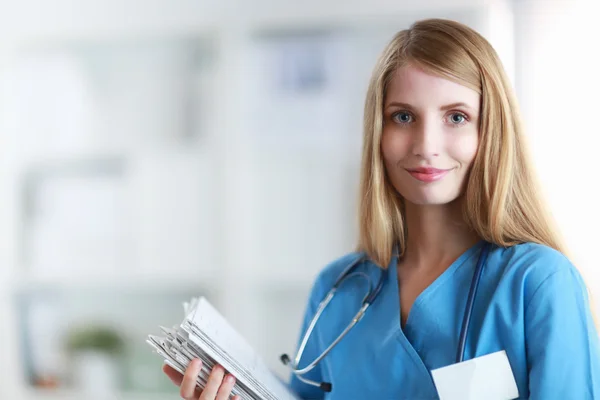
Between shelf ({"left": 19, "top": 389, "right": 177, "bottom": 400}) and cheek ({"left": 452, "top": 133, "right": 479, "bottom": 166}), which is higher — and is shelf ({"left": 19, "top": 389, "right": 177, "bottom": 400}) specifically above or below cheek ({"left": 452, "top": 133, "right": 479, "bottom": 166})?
below

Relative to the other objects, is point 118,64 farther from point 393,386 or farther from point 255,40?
point 393,386

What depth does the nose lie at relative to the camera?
3.73 feet

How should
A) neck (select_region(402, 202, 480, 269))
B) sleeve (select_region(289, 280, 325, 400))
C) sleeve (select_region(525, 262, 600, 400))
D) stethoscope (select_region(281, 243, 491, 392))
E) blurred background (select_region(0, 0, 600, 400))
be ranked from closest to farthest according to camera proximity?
1. sleeve (select_region(525, 262, 600, 400))
2. stethoscope (select_region(281, 243, 491, 392))
3. neck (select_region(402, 202, 480, 269))
4. sleeve (select_region(289, 280, 325, 400))
5. blurred background (select_region(0, 0, 600, 400))

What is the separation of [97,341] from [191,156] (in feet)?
2.63

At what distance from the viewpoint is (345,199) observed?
2266 millimetres

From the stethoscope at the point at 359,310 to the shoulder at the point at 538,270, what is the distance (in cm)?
6

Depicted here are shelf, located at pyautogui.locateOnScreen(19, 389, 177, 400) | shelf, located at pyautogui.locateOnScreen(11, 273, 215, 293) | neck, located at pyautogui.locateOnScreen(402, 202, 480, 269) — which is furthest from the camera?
shelf, located at pyautogui.locateOnScreen(19, 389, 177, 400)

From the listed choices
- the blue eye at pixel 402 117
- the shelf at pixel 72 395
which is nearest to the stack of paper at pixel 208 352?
the blue eye at pixel 402 117

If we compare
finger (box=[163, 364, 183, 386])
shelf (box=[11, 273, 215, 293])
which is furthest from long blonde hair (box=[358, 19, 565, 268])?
shelf (box=[11, 273, 215, 293])

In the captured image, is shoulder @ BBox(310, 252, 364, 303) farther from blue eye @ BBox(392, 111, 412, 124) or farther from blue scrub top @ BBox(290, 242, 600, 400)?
blue eye @ BBox(392, 111, 412, 124)

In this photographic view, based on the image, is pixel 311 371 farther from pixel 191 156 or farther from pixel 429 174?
pixel 191 156

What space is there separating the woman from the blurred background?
2.71ft

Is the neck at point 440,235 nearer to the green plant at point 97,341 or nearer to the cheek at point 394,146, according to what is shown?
the cheek at point 394,146

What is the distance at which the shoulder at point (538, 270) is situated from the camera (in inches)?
41.0
